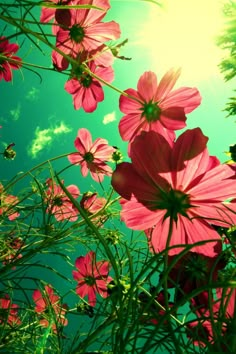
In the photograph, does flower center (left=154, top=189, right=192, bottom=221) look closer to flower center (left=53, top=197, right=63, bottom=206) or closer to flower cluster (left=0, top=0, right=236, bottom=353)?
flower cluster (left=0, top=0, right=236, bottom=353)

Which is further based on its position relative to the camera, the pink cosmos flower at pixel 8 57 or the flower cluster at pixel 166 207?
the pink cosmos flower at pixel 8 57

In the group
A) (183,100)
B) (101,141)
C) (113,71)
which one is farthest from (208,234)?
(101,141)

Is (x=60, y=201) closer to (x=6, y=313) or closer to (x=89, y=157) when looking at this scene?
(x=89, y=157)

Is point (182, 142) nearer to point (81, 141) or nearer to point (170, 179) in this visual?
point (170, 179)

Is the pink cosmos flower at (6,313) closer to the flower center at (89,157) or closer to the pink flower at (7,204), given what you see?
the pink flower at (7,204)

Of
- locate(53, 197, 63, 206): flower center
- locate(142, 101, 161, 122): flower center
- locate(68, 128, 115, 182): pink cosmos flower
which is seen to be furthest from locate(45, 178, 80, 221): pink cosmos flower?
locate(142, 101, 161, 122): flower center

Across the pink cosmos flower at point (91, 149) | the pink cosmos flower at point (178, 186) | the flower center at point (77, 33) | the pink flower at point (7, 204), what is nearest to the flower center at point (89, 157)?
the pink cosmos flower at point (91, 149)
